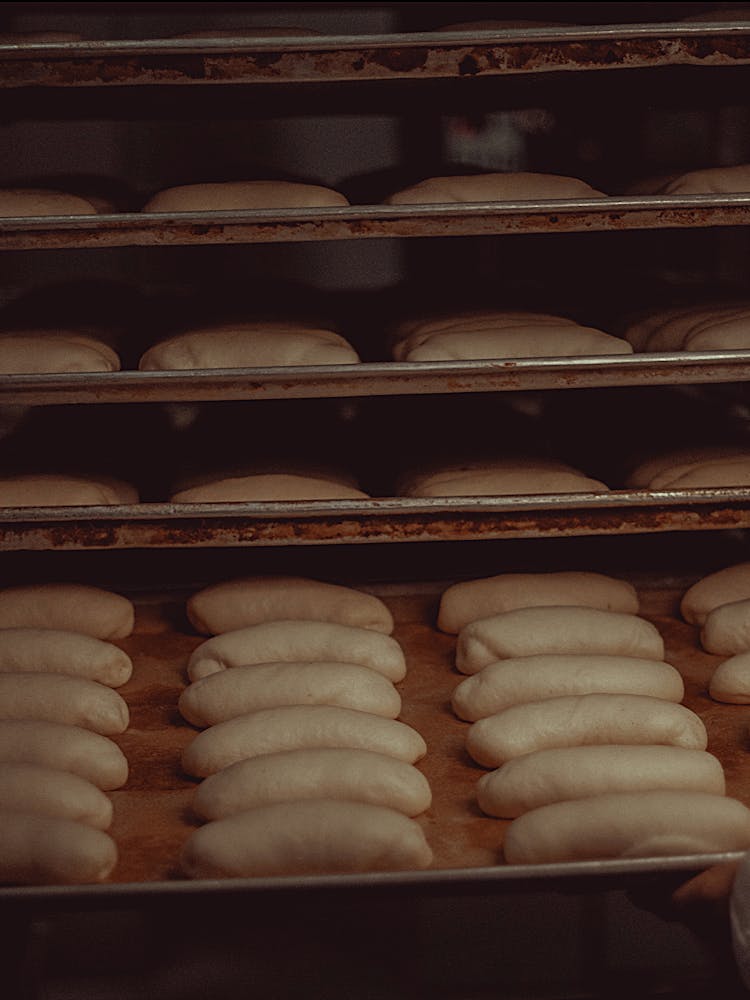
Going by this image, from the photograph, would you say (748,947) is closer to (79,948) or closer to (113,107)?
(79,948)

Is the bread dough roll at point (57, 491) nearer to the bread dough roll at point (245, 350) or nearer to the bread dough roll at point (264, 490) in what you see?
the bread dough roll at point (264, 490)

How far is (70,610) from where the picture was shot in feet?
7.29

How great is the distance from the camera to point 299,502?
1.98m

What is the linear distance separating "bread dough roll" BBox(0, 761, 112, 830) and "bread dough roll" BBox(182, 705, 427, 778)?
0.54 feet

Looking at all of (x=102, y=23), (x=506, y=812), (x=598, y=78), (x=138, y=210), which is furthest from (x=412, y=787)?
(x=102, y=23)

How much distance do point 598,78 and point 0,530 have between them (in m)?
1.38

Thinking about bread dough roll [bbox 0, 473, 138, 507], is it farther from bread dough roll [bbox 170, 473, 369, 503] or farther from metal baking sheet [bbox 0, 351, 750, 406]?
metal baking sheet [bbox 0, 351, 750, 406]

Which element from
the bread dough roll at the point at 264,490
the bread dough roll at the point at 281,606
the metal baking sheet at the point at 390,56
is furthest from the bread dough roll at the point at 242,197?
the bread dough roll at the point at 281,606

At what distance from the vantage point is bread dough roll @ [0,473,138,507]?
2074 millimetres

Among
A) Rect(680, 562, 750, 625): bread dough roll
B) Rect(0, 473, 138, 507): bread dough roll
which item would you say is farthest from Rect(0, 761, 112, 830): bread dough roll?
Rect(680, 562, 750, 625): bread dough roll

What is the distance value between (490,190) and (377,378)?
0.43m

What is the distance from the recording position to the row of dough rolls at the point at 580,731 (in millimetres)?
1523

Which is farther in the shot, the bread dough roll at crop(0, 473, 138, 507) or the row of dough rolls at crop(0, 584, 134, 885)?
the bread dough roll at crop(0, 473, 138, 507)

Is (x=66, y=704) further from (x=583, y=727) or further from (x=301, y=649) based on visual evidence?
(x=583, y=727)
